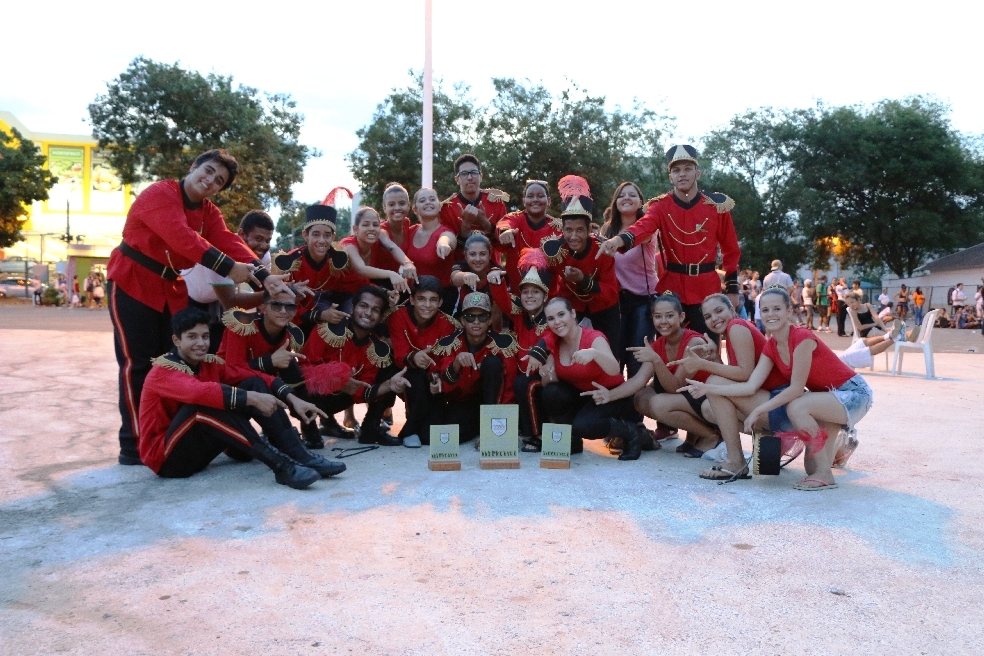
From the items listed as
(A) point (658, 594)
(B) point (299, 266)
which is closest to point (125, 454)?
(B) point (299, 266)

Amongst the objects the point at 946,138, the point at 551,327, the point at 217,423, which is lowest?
the point at 217,423

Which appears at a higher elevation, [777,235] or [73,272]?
[777,235]

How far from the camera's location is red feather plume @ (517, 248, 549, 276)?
5.64 meters

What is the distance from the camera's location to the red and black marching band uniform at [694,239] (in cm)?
588

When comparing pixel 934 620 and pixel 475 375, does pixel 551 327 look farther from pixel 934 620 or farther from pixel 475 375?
pixel 934 620

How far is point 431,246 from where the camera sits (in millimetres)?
6359


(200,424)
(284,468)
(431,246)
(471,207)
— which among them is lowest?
(284,468)

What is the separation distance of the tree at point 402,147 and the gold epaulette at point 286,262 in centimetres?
1859

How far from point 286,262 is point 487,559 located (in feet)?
10.7

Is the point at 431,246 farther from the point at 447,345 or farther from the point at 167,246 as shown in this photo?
the point at 167,246

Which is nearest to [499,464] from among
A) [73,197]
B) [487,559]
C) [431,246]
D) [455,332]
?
[455,332]

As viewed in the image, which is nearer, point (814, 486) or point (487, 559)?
point (487, 559)

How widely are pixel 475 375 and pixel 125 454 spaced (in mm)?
2319

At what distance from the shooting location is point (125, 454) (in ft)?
16.0
